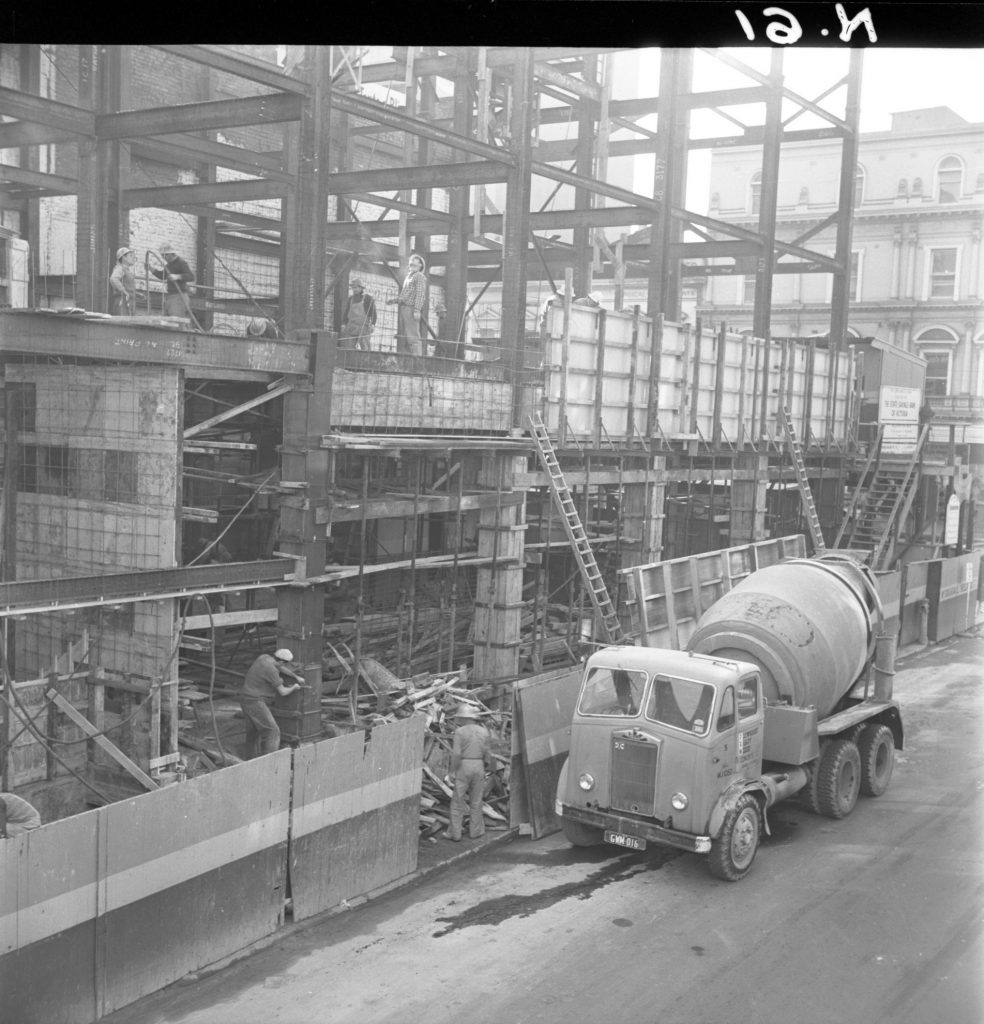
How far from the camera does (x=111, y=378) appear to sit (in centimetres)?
1337

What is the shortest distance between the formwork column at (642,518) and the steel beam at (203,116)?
10.3 meters

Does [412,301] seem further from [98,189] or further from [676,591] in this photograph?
[676,591]

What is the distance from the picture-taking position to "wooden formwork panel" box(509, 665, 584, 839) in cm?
1329

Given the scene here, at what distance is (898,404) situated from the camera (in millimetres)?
32625

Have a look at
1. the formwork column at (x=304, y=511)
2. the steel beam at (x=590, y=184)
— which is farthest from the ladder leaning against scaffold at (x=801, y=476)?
the formwork column at (x=304, y=511)

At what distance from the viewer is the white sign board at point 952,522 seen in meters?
29.1

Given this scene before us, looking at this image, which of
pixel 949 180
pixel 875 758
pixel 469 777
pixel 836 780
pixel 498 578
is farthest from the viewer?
pixel 949 180

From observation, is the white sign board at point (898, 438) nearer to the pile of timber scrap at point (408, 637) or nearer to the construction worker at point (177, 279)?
the pile of timber scrap at point (408, 637)

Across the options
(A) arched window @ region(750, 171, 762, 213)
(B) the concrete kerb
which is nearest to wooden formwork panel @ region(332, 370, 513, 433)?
(B) the concrete kerb

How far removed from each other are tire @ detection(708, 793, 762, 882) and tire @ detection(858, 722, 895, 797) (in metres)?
2.96

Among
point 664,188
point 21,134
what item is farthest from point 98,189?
point 664,188

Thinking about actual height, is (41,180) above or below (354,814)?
above

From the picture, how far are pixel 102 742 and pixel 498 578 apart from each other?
8.22m

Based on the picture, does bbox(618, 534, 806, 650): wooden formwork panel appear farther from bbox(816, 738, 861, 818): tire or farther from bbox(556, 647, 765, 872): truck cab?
bbox(556, 647, 765, 872): truck cab
